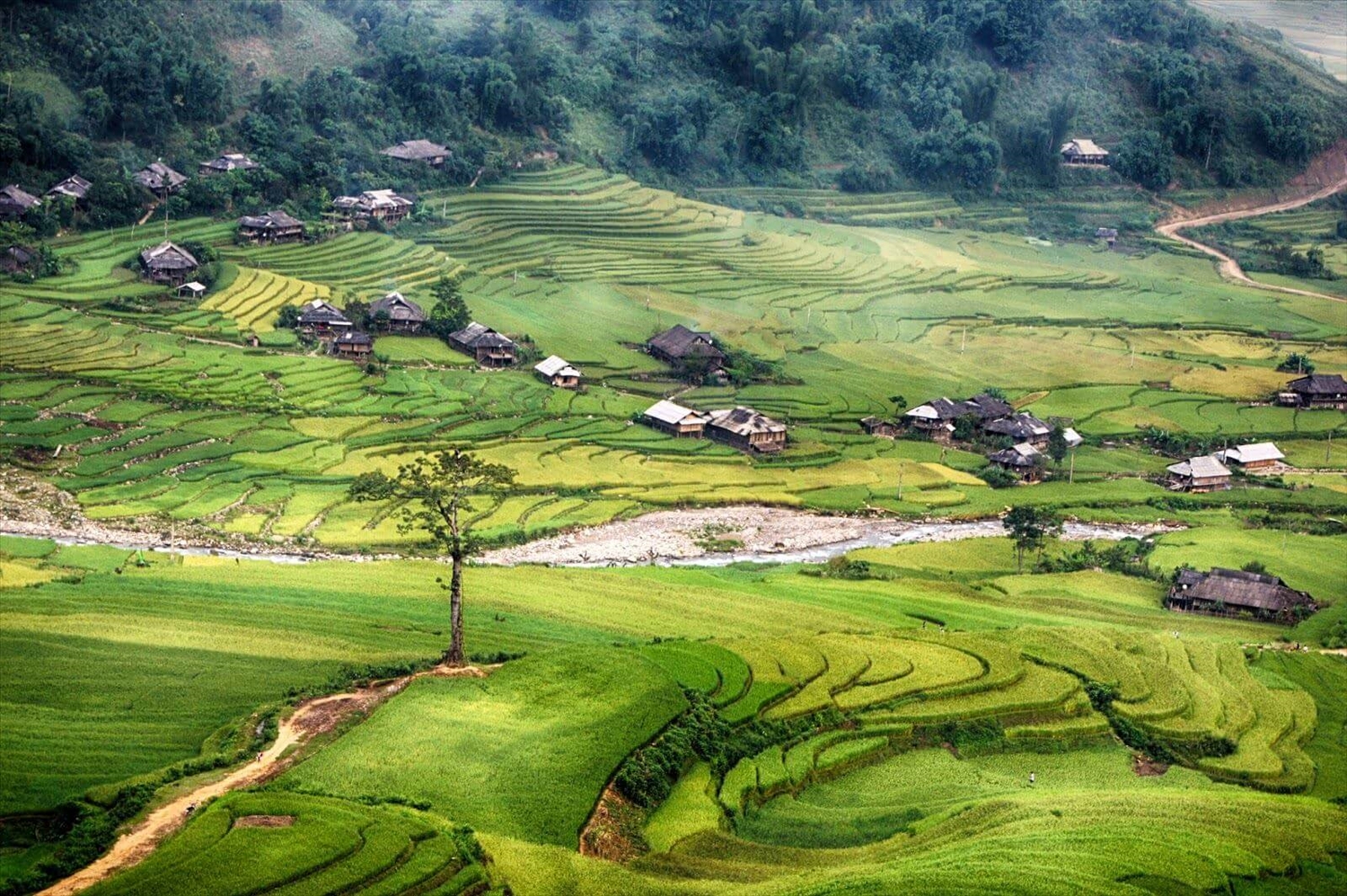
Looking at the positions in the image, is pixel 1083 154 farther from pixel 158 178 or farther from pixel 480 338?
pixel 158 178

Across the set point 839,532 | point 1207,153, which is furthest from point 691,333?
point 1207,153

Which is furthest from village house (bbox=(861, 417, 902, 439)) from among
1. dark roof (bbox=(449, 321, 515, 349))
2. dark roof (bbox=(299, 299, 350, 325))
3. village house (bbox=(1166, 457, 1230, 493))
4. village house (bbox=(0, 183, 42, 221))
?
village house (bbox=(0, 183, 42, 221))

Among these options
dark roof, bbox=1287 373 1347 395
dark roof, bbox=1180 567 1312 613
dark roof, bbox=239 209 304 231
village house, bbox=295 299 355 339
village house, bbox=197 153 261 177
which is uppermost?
village house, bbox=197 153 261 177

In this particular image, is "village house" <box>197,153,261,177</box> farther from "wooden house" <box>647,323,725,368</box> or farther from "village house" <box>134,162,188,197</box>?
"wooden house" <box>647,323,725,368</box>

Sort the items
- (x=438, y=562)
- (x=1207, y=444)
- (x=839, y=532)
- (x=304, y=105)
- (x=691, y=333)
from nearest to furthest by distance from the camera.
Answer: (x=438, y=562)
(x=839, y=532)
(x=1207, y=444)
(x=691, y=333)
(x=304, y=105)

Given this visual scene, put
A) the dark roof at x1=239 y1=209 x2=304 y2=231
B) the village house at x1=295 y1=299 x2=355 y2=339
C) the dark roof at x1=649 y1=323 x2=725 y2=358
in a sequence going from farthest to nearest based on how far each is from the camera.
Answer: the dark roof at x1=239 y1=209 x2=304 y2=231 → the dark roof at x1=649 y1=323 x2=725 y2=358 → the village house at x1=295 y1=299 x2=355 y2=339

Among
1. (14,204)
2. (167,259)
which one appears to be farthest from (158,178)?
(167,259)

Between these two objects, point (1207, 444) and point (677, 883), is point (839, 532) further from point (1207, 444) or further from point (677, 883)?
point (677, 883)
